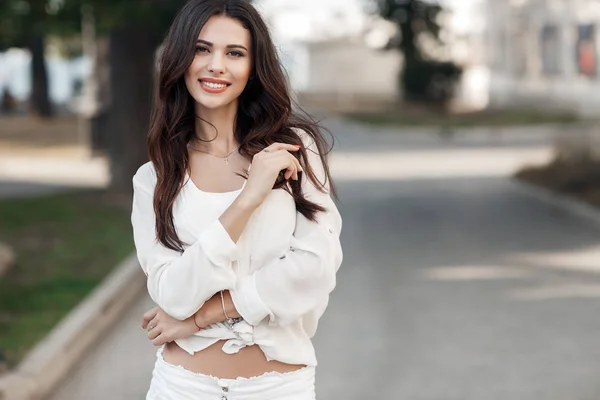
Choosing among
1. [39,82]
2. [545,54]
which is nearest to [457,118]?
[545,54]

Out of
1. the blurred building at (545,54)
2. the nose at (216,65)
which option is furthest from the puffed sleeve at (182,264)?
the blurred building at (545,54)

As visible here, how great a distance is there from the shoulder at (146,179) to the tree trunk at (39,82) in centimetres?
4082

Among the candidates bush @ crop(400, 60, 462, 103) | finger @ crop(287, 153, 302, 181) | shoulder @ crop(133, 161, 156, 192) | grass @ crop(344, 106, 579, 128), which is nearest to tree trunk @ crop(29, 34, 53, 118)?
grass @ crop(344, 106, 579, 128)

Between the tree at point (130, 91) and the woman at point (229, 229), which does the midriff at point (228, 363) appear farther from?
the tree at point (130, 91)

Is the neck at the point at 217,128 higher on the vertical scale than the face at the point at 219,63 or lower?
lower

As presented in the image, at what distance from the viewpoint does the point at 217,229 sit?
2.83m

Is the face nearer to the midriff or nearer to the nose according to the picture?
the nose

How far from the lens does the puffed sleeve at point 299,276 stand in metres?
2.89

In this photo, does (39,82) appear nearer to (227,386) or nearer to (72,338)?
(72,338)

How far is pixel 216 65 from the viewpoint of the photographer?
115 inches

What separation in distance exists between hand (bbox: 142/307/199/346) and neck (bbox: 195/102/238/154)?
44cm

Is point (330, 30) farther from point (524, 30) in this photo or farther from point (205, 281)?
point (205, 281)

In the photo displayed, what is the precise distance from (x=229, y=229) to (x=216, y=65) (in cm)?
40

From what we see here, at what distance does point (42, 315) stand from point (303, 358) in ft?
22.2
